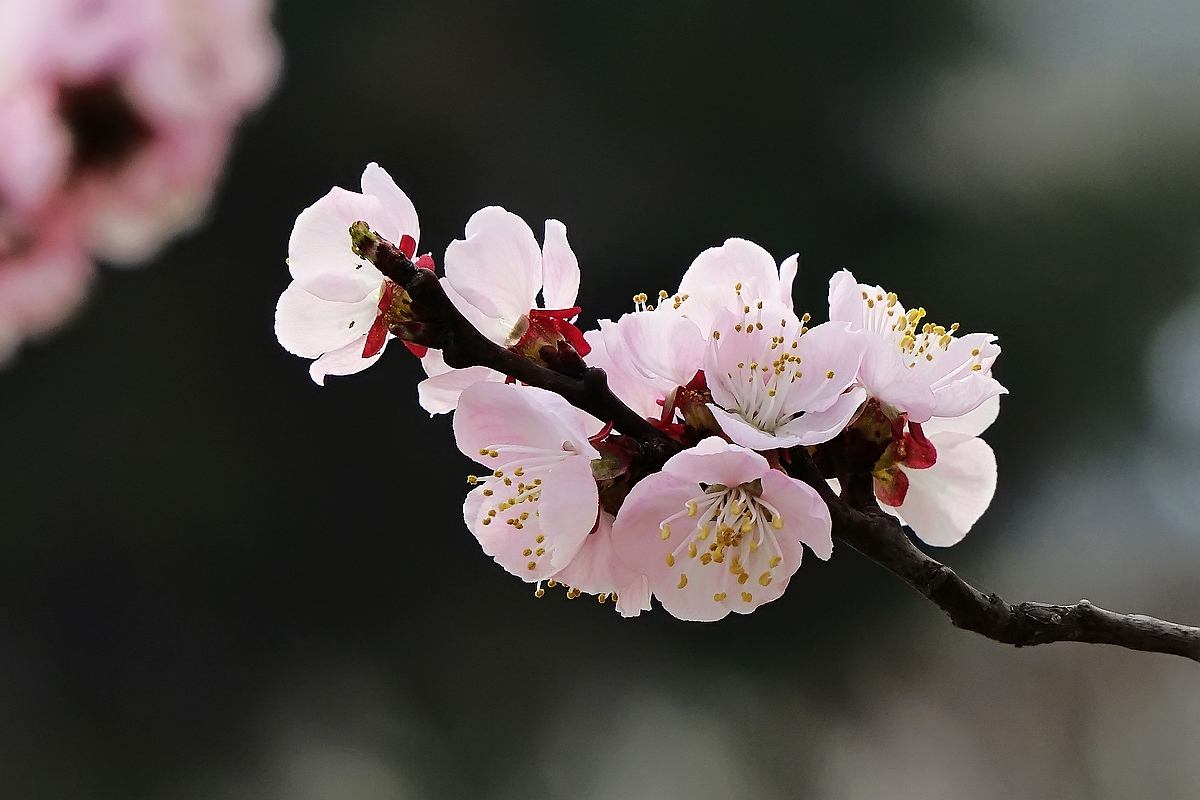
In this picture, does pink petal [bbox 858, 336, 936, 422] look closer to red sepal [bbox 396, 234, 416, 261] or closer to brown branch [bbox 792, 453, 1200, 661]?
brown branch [bbox 792, 453, 1200, 661]

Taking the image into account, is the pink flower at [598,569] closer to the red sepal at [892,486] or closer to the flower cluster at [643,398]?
the flower cluster at [643,398]

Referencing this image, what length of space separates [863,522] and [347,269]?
0.22m

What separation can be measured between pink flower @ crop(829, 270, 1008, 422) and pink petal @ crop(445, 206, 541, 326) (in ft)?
0.39

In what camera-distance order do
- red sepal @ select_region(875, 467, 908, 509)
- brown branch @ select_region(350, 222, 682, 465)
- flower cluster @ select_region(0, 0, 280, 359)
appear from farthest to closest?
flower cluster @ select_region(0, 0, 280, 359) → red sepal @ select_region(875, 467, 908, 509) → brown branch @ select_region(350, 222, 682, 465)

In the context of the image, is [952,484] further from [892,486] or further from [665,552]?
[665,552]

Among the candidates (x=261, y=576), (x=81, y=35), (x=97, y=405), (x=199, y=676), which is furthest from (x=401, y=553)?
(x=81, y=35)

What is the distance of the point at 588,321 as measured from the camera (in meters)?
1.35

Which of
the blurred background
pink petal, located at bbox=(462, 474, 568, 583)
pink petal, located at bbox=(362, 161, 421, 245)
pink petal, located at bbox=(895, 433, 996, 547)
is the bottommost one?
A: the blurred background

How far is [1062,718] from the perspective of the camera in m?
1.26

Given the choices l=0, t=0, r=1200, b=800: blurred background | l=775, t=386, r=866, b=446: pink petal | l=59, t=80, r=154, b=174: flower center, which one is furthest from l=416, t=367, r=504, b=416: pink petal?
l=59, t=80, r=154, b=174: flower center

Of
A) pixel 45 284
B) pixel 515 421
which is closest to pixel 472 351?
pixel 515 421

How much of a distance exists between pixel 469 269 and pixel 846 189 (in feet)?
3.54

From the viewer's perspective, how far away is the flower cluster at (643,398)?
335 mm

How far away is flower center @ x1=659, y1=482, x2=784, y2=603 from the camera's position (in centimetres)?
35
